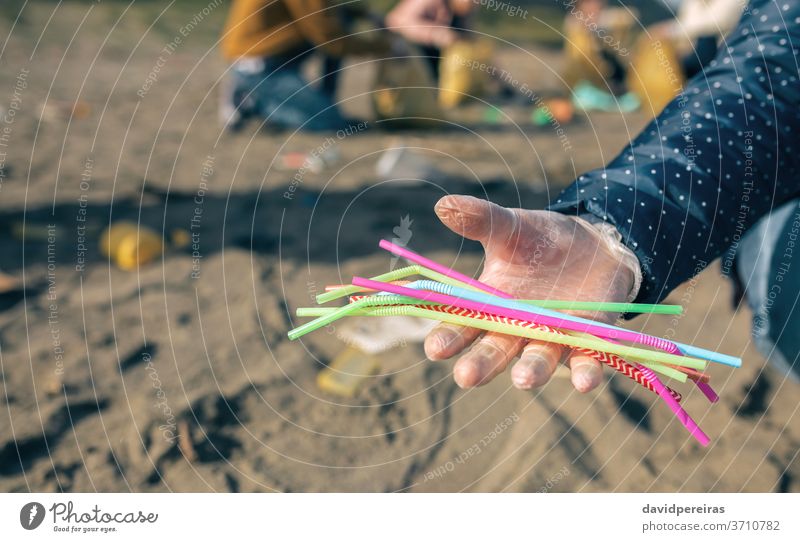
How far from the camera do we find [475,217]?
47.2 inches

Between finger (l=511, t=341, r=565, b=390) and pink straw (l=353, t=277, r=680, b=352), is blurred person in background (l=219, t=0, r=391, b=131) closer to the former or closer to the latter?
pink straw (l=353, t=277, r=680, b=352)

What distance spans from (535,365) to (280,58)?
411 centimetres

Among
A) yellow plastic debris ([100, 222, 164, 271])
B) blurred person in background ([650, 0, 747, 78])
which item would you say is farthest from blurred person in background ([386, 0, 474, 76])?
yellow plastic debris ([100, 222, 164, 271])

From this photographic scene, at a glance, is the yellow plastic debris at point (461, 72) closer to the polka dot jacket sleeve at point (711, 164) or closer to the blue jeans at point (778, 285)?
the blue jeans at point (778, 285)

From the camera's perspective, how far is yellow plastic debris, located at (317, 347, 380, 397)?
7.59 feet

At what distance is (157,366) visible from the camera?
7.80 ft

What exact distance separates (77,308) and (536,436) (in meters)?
1.79

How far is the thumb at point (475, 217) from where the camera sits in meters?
1.19

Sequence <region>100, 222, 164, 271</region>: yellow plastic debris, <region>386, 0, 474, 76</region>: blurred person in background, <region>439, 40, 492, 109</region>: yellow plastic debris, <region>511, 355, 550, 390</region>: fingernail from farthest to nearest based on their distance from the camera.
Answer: <region>386, 0, 474, 76</region>: blurred person in background, <region>439, 40, 492, 109</region>: yellow plastic debris, <region>100, 222, 164, 271</region>: yellow plastic debris, <region>511, 355, 550, 390</region>: fingernail

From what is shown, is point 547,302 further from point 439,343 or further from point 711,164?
point 711,164

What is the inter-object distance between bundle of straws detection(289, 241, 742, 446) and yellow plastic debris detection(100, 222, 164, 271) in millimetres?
1878

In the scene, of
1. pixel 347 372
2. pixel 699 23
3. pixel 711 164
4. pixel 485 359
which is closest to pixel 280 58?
pixel 347 372

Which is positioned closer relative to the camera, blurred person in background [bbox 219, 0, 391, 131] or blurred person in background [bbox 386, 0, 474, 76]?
blurred person in background [bbox 219, 0, 391, 131]
